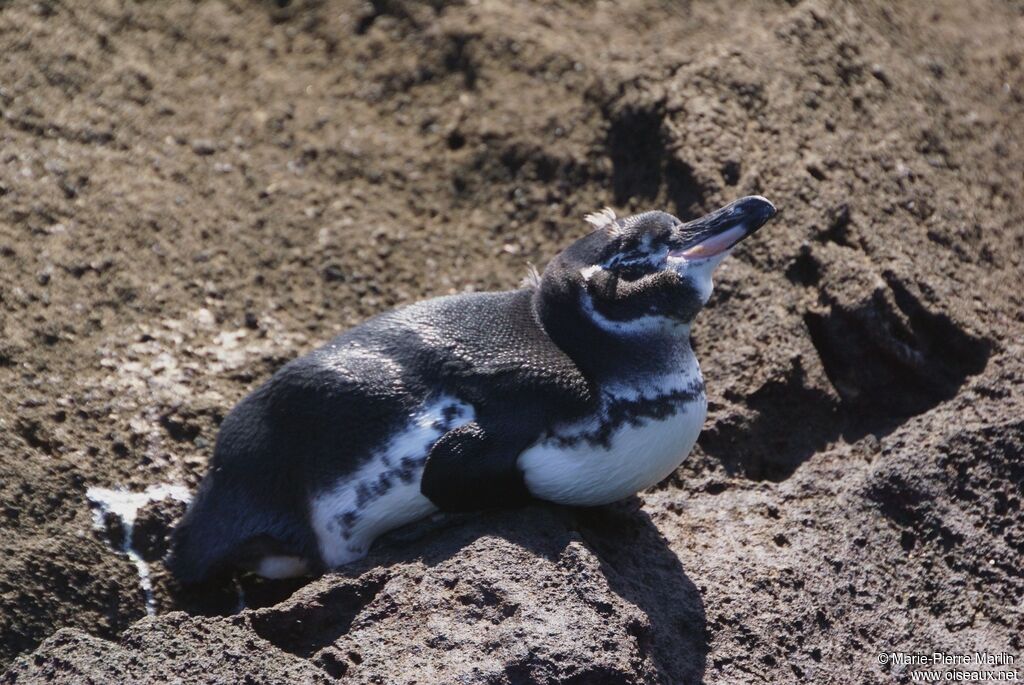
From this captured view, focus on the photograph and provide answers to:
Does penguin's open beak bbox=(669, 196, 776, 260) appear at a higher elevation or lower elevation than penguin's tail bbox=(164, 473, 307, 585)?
higher

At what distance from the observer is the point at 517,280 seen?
Result: 5523 millimetres

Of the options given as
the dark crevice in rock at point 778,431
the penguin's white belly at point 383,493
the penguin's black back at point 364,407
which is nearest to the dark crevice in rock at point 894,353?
the dark crevice in rock at point 778,431

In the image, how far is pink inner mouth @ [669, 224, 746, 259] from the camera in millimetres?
4227

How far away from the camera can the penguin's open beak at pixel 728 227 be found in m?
4.22

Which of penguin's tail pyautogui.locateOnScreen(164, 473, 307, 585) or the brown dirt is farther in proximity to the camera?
penguin's tail pyautogui.locateOnScreen(164, 473, 307, 585)

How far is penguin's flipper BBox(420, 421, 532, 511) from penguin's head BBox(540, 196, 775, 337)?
1.72 ft

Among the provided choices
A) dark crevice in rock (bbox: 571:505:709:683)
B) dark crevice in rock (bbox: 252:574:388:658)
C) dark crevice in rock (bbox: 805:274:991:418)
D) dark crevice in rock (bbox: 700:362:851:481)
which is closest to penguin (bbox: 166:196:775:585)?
dark crevice in rock (bbox: 571:505:709:683)

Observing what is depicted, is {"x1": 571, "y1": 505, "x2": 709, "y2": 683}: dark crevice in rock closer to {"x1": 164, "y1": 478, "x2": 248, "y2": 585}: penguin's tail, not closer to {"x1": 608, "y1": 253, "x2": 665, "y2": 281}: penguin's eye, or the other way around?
{"x1": 608, "y1": 253, "x2": 665, "y2": 281}: penguin's eye

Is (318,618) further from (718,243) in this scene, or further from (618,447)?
(718,243)

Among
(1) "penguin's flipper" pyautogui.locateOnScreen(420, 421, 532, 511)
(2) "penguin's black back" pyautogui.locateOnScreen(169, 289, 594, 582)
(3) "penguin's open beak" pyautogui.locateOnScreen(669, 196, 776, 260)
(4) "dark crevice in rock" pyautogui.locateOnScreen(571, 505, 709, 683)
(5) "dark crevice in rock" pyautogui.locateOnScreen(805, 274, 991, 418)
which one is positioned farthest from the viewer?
(5) "dark crevice in rock" pyautogui.locateOnScreen(805, 274, 991, 418)

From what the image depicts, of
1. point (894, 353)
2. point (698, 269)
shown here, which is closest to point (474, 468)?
point (698, 269)

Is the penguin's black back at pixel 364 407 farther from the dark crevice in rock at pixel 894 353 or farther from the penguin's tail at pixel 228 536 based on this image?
the dark crevice in rock at pixel 894 353

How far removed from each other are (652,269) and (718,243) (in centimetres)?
22

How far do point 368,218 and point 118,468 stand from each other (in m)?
1.72
